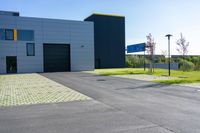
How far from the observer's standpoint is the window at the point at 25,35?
34.7 meters

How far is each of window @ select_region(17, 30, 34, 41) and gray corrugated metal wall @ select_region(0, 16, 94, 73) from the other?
1.63ft

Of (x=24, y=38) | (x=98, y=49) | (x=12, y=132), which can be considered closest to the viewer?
(x=12, y=132)

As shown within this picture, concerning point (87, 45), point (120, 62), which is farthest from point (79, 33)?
point (120, 62)

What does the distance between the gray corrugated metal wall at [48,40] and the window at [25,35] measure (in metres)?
0.50

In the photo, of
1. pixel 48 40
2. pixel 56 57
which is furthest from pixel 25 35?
pixel 56 57

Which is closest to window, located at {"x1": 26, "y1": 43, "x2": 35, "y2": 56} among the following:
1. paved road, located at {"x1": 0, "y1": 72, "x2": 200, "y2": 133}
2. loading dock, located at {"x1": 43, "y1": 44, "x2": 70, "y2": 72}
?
loading dock, located at {"x1": 43, "y1": 44, "x2": 70, "y2": 72}

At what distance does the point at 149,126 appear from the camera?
567 cm

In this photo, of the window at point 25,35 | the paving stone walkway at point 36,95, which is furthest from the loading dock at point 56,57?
the paving stone walkway at point 36,95

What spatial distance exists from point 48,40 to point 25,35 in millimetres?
3527

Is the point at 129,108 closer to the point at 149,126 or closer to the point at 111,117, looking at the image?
the point at 111,117

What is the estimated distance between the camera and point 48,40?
36.6 m

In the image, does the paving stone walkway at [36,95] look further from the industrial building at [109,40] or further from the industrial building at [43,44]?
the industrial building at [109,40]

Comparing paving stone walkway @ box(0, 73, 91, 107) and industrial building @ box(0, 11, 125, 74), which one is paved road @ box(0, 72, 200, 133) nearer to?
paving stone walkway @ box(0, 73, 91, 107)

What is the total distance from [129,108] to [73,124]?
2.54 m
